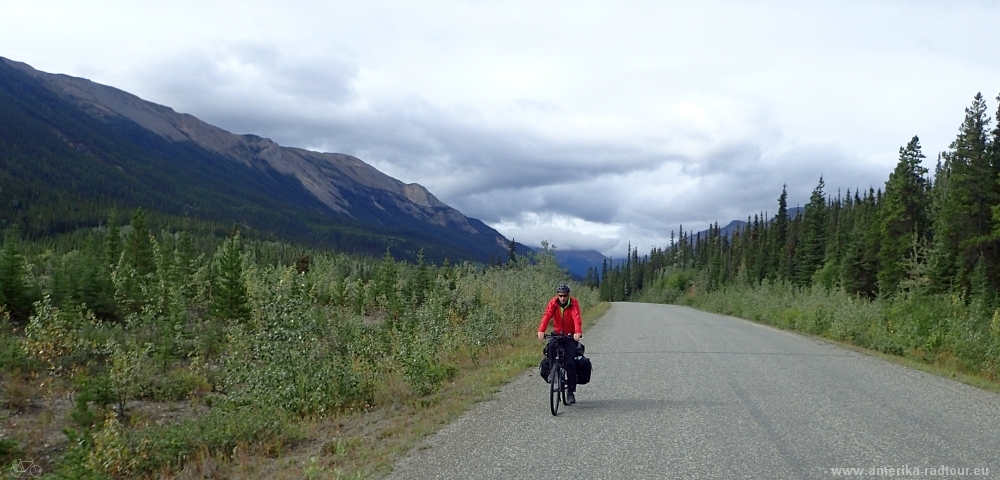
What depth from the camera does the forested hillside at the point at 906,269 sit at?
17859 mm

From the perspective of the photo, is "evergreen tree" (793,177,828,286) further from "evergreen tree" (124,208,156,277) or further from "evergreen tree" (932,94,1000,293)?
"evergreen tree" (124,208,156,277)

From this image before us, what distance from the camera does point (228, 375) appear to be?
1164cm

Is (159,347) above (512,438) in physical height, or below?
below

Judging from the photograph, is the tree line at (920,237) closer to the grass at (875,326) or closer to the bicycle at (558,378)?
the grass at (875,326)

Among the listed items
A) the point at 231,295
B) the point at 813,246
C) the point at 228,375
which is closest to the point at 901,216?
the point at 813,246

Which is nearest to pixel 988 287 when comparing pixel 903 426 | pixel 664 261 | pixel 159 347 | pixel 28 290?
pixel 903 426

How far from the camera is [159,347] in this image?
1831cm

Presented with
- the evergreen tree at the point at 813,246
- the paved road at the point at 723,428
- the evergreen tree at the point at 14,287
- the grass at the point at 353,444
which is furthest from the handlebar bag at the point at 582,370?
the evergreen tree at the point at 813,246

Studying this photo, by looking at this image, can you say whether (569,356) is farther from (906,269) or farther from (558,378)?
(906,269)

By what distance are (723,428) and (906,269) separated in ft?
159

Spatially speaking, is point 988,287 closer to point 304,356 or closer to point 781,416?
point 781,416

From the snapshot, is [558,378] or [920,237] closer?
[558,378]

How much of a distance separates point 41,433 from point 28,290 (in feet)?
33.4

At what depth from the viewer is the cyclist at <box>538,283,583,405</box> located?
32.4ft
